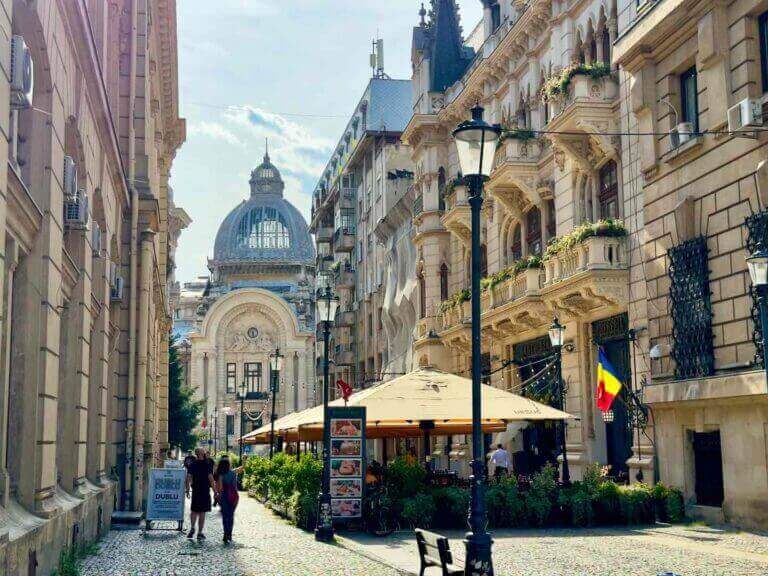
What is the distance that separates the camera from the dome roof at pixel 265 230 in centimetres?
12662

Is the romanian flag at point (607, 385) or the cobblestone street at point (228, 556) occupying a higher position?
the romanian flag at point (607, 385)

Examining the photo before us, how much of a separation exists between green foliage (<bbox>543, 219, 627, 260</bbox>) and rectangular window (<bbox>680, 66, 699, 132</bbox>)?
3.77 m

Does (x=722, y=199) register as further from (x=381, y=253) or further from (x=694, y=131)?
(x=381, y=253)

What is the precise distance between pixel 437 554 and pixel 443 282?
28.5 metres

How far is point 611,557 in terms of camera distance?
1563 centimetres

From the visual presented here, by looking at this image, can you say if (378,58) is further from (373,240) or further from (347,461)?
(347,461)

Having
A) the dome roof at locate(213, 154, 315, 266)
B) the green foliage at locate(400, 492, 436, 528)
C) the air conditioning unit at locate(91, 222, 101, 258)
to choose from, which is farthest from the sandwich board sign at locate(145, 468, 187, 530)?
the dome roof at locate(213, 154, 315, 266)

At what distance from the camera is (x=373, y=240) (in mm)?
58031

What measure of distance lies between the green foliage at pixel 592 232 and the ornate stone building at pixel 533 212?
6 centimetres

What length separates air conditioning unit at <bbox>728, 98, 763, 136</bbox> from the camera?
57.3 feet

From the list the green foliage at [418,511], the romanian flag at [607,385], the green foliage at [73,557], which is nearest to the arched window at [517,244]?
the romanian flag at [607,385]

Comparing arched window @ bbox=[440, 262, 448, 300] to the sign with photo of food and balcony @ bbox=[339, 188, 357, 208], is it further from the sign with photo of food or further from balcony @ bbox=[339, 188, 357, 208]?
balcony @ bbox=[339, 188, 357, 208]

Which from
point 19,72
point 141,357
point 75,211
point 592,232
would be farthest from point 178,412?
point 19,72

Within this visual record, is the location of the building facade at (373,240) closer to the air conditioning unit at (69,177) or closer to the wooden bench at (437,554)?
the air conditioning unit at (69,177)
